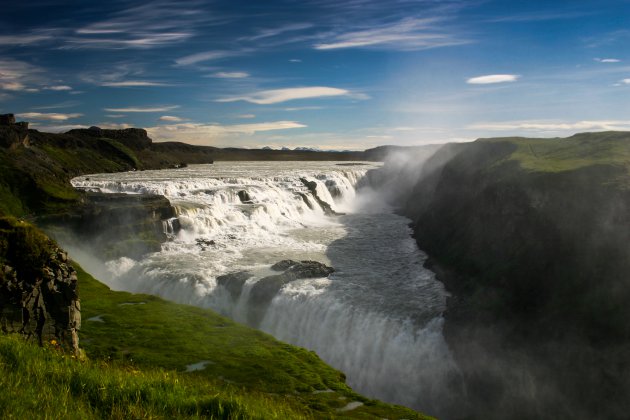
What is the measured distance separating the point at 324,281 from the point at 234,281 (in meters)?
7.00

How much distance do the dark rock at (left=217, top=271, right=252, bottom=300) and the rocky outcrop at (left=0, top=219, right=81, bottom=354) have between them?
820 inches

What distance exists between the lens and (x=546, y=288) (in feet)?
92.8

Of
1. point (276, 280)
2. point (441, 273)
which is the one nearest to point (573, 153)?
point (441, 273)

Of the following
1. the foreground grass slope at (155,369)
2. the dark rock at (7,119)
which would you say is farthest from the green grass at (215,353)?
the dark rock at (7,119)

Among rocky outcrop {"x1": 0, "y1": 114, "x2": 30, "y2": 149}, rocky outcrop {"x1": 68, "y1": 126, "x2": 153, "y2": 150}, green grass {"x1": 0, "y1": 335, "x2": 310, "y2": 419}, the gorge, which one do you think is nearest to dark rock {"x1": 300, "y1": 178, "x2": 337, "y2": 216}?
the gorge

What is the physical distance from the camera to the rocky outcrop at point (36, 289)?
1356cm

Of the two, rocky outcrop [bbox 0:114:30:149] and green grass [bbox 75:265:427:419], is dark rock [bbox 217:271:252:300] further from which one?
rocky outcrop [bbox 0:114:30:149]

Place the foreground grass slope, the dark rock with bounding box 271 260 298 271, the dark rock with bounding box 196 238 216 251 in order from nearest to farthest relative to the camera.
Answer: the foreground grass slope → the dark rock with bounding box 271 260 298 271 → the dark rock with bounding box 196 238 216 251

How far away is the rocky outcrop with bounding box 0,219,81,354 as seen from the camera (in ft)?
44.5

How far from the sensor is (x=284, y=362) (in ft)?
67.9

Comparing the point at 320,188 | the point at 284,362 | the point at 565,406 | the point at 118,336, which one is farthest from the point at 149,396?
the point at 320,188

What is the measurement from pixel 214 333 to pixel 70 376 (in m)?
16.3

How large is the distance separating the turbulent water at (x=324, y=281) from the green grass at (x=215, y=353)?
7869 millimetres

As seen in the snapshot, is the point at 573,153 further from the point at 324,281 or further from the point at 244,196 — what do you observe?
the point at 244,196
